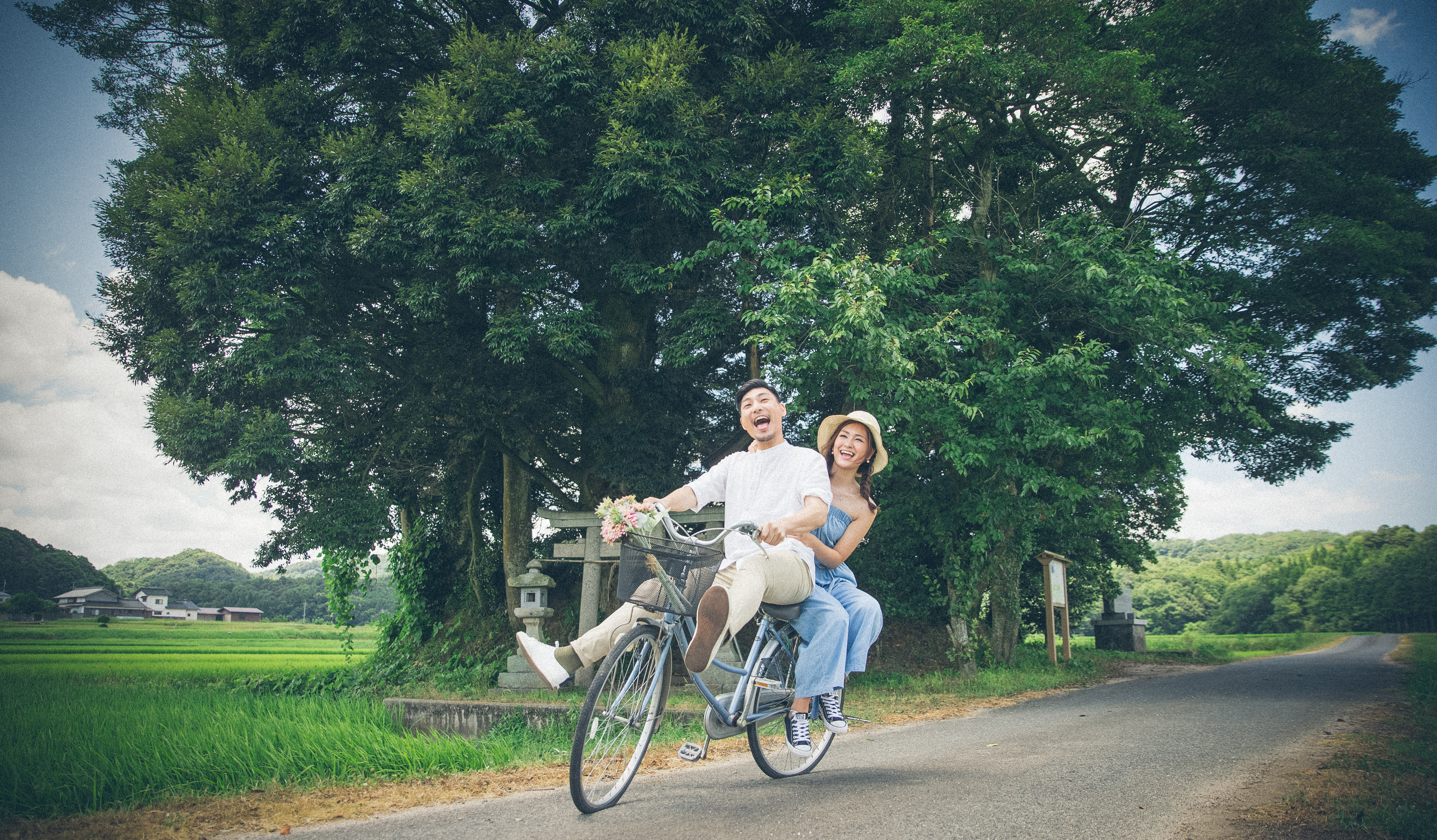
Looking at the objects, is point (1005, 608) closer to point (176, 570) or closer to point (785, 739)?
point (785, 739)

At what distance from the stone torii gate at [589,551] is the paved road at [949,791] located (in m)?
4.95

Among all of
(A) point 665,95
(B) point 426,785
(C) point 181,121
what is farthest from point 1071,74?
(C) point 181,121

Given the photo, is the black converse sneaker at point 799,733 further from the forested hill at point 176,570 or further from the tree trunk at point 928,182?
the tree trunk at point 928,182

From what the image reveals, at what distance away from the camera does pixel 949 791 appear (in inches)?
148

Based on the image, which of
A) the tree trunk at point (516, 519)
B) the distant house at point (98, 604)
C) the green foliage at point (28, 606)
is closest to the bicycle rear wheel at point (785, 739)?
the green foliage at point (28, 606)

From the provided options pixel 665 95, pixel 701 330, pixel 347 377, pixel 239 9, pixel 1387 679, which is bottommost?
pixel 1387 679

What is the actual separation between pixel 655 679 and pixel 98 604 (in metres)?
7.91

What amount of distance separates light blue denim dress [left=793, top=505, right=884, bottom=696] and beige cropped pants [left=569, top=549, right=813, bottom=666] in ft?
0.80

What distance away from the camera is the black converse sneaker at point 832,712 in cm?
386

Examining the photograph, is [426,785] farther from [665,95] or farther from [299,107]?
[299,107]

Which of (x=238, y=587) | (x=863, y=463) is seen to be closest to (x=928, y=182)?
(x=863, y=463)

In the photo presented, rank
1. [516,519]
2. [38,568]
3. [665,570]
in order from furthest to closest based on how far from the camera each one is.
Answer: [516,519] < [38,568] < [665,570]

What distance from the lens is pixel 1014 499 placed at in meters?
10.6

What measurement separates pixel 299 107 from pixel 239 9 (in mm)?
1930
